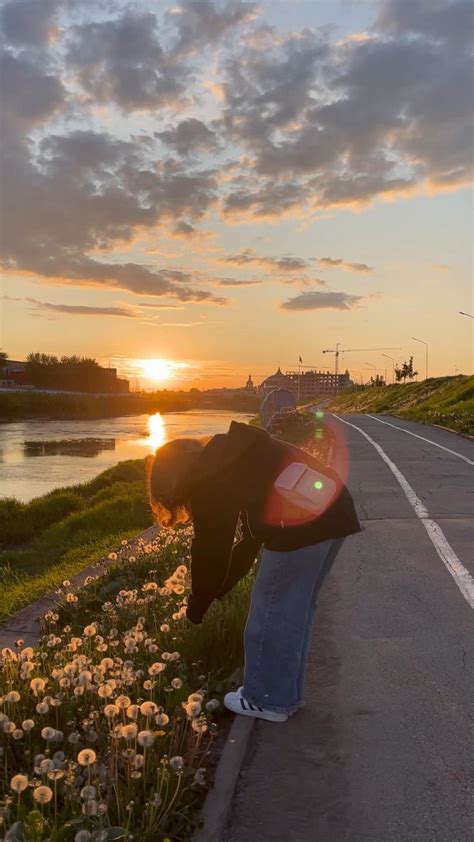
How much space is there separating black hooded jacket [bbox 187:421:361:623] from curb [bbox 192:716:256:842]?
A: 27.2 inches

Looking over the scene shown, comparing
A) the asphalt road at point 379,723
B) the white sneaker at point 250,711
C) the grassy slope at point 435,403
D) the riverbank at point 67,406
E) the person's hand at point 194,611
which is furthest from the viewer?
the riverbank at point 67,406

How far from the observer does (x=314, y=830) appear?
3.06 meters

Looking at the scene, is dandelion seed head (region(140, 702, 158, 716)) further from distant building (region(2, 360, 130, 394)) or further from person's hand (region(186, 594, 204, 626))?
distant building (region(2, 360, 130, 394))

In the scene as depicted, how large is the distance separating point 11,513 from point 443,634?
669 inches

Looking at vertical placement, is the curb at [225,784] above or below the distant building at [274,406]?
below

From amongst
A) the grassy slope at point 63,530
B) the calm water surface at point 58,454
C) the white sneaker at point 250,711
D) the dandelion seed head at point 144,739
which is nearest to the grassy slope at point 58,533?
the grassy slope at point 63,530

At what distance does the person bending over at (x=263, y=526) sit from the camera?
3.67 meters

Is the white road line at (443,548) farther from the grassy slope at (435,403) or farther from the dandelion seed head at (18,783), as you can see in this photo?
the grassy slope at (435,403)

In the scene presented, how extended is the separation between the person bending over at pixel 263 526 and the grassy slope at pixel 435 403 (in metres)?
20.9

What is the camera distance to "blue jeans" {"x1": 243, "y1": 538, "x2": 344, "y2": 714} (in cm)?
386

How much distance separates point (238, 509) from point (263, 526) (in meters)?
0.18

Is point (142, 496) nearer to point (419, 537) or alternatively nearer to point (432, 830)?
point (419, 537)

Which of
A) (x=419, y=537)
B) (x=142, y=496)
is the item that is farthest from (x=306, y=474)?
(x=142, y=496)

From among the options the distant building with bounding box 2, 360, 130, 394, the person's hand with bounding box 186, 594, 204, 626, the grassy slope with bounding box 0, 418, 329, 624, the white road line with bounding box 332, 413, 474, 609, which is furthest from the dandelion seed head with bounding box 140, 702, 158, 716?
the distant building with bounding box 2, 360, 130, 394
